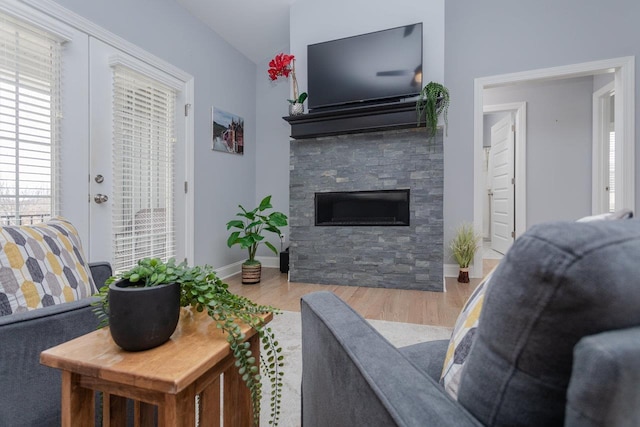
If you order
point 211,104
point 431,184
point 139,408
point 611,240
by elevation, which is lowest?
point 139,408

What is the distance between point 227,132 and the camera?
12.5ft

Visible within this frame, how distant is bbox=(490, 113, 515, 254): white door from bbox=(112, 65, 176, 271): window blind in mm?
4389

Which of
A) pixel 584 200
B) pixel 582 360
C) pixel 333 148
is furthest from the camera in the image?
pixel 584 200

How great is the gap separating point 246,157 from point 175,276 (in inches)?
145

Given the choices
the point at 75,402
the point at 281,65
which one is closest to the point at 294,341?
the point at 75,402

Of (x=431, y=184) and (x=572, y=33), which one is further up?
(x=572, y=33)

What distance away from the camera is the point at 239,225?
3609mm

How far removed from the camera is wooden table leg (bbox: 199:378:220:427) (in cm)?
75

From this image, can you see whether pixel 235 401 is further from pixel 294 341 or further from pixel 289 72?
pixel 289 72

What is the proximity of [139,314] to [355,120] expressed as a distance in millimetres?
2931

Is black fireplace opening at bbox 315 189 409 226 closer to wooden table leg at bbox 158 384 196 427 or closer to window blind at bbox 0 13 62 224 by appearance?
window blind at bbox 0 13 62 224

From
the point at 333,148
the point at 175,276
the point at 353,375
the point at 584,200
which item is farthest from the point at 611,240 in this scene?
the point at 584,200

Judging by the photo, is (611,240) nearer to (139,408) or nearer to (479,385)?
(479,385)

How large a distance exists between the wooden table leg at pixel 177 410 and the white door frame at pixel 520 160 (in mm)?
4875
